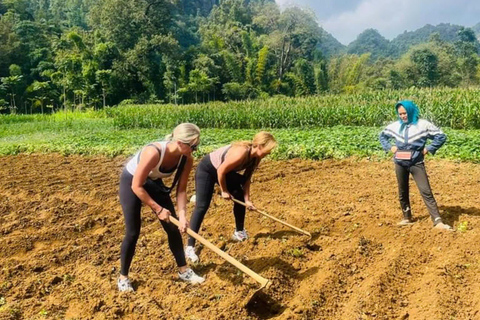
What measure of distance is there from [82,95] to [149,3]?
14955 mm

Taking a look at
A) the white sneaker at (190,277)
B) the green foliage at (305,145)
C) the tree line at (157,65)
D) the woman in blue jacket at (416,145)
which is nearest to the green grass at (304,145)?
the green foliage at (305,145)

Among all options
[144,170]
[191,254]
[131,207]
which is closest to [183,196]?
[131,207]

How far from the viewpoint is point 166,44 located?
Answer: 1812 inches

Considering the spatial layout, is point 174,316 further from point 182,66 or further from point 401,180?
point 182,66

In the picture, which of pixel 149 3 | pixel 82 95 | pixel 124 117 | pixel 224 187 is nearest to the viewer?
pixel 224 187

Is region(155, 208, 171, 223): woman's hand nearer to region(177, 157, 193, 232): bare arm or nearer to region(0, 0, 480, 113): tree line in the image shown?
region(177, 157, 193, 232): bare arm

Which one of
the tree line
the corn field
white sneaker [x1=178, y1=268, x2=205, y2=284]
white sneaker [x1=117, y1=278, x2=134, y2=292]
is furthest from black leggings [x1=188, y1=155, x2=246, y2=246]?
the tree line

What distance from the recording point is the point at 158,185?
3.96 meters

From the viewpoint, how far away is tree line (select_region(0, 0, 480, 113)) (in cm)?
4250

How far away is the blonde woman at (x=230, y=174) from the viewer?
4547 mm

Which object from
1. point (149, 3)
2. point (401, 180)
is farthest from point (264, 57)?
point (401, 180)

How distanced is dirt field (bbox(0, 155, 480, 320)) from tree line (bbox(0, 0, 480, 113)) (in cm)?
3264

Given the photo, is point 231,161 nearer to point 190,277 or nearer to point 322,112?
point 190,277

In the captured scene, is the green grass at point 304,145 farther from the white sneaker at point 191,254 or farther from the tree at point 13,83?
the tree at point 13,83
